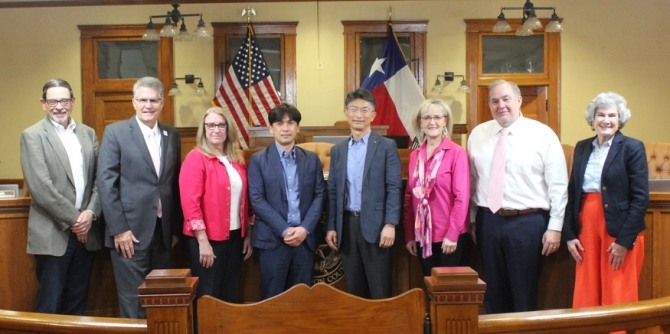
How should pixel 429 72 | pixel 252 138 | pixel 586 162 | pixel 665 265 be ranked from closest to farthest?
1. pixel 586 162
2. pixel 665 265
3. pixel 252 138
4. pixel 429 72

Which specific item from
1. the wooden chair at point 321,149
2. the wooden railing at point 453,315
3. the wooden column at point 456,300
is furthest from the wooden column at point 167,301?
the wooden chair at point 321,149

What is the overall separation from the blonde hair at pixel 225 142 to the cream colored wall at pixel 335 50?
5.82 metres

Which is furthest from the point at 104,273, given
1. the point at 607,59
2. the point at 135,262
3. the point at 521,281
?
the point at 607,59

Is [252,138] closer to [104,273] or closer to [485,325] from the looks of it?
[104,273]

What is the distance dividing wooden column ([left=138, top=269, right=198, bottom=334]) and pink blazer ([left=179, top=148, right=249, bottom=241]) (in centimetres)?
136

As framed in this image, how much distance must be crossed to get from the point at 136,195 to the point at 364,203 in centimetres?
115

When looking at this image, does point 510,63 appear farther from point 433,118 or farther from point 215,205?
point 215,205

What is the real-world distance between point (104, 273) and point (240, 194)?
→ 1012 millimetres

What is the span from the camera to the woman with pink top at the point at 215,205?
9.95 feet

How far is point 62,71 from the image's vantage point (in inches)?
352

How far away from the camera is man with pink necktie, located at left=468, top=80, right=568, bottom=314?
9.96 feet

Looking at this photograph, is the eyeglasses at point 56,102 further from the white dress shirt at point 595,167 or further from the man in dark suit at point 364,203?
the white dress shirt at point 595,167

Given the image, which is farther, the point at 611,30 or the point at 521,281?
the point at 611,30

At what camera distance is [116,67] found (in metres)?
8.99
